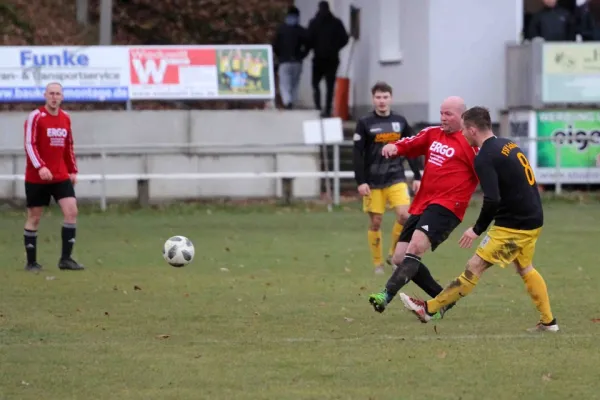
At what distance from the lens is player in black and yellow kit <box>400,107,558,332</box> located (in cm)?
1013

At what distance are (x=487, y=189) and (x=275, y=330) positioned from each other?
1.93 meters

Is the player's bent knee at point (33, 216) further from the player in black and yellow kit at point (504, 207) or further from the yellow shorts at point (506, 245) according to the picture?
the yellow shorts at point (506, 245)

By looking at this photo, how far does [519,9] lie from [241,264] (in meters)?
13.9

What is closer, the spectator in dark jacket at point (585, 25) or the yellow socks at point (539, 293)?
the yellow socks at point (539, 293)

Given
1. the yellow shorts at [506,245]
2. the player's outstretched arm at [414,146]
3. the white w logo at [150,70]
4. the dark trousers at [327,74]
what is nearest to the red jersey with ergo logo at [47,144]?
the player's outstretched arm at [414,146]

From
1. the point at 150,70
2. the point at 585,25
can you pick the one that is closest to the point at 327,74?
the point at 150,70

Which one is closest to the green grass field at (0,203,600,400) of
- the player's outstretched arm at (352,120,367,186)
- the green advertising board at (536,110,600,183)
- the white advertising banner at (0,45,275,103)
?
the player's outstretched arm at (352,120,367,186)

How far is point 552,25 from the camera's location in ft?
89.6

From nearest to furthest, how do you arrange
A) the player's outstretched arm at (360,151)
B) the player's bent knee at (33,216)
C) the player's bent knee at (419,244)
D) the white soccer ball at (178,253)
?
the player's bent knee at (419,244), the white soccer ball at (178,253), the player's outstretched arm at (360,151), the player's bent knee at (33,216)

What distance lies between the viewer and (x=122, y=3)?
33.6 metres

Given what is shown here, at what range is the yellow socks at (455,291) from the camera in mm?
10547

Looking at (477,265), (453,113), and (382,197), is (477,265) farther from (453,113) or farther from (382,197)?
(382,197)

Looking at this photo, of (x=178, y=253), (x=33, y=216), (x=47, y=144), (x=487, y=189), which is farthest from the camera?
(x=33, y=216)

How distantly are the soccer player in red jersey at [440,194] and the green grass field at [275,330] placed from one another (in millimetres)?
402
